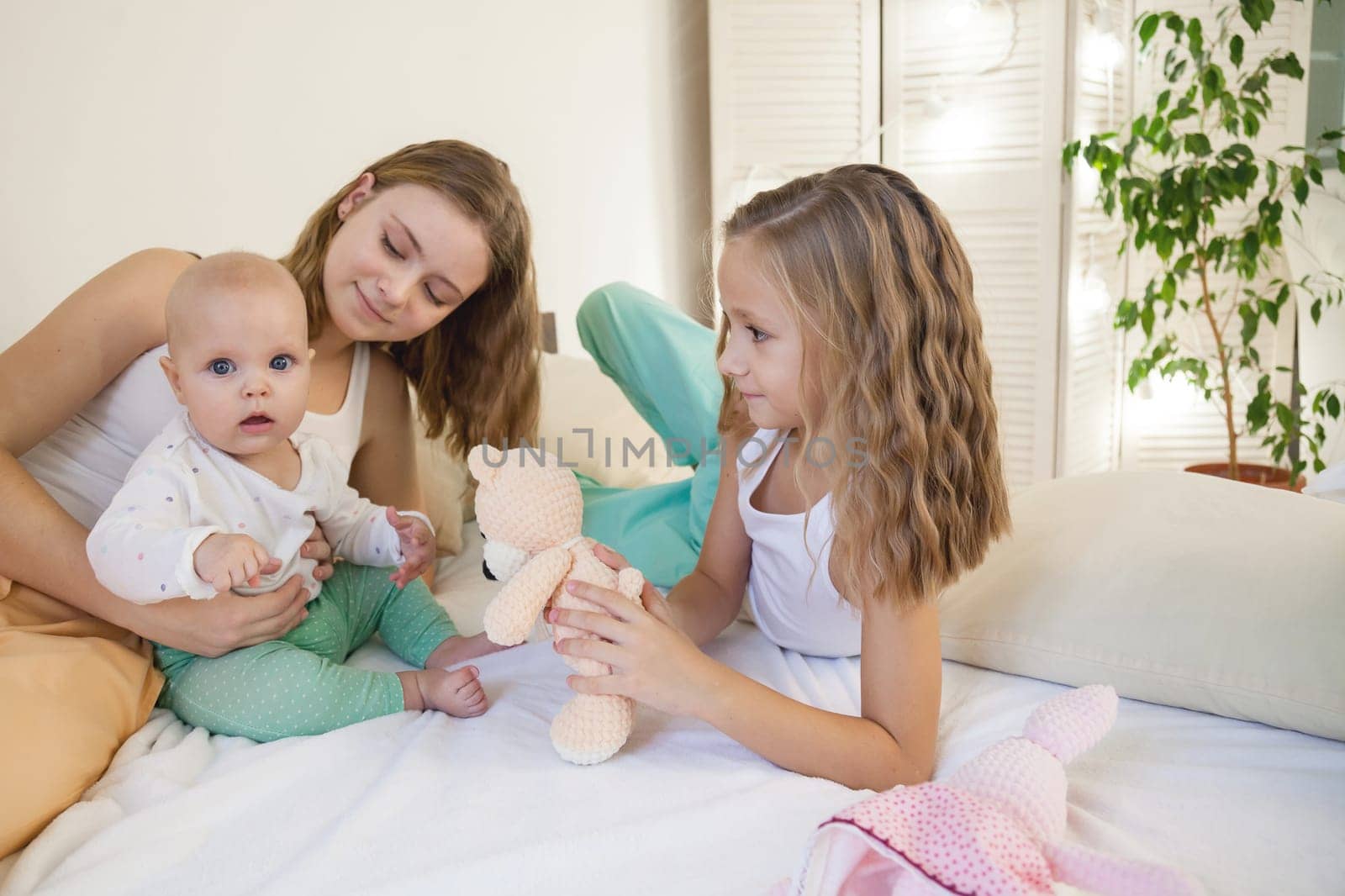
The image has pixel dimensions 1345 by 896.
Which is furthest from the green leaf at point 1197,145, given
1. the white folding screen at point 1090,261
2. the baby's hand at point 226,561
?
the baby's hand at point 226,561

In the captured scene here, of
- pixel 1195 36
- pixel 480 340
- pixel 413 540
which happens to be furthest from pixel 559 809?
pixel 1195 36

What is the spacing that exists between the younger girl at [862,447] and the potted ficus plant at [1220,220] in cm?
157

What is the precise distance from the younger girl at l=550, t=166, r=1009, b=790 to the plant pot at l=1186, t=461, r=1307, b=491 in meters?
2.08

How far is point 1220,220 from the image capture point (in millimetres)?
3051

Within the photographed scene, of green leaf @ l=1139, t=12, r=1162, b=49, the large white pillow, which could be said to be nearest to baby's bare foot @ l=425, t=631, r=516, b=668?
the large white pillow

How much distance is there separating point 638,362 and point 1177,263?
177cm

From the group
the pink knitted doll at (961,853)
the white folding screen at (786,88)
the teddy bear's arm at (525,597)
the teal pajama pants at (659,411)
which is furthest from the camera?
the white folding screen at (786,88)

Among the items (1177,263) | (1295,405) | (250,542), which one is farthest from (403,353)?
(1295,405)

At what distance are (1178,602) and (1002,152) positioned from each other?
2099 millimetres

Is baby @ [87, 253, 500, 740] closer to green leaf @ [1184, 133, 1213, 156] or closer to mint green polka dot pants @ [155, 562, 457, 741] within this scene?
mint green polka dot pants @ [155, 562, 457, 741]

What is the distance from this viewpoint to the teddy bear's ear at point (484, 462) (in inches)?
38.8

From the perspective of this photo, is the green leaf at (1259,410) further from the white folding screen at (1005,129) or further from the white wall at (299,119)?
the white wall at (299,119)

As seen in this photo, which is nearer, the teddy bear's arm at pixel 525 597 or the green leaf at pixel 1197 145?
the teddy bear's arm at pixel 525 597

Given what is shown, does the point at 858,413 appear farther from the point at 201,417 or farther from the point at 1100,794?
the point at 201,417
